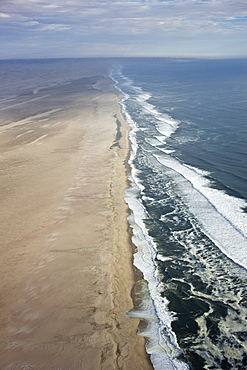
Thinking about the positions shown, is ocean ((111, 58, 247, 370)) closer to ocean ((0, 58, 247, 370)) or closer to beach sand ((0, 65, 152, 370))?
ocean ((0, 58, 247, 370))

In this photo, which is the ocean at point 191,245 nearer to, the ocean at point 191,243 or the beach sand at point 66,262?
the ocean at point 191,243

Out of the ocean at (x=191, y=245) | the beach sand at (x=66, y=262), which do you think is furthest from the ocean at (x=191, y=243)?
the beach sand at (x=66, y=262)

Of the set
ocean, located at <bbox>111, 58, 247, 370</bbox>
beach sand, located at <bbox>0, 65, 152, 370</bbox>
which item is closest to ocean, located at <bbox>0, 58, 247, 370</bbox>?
ocean, located at <bbox>111, 58, 247, 370</bbox>

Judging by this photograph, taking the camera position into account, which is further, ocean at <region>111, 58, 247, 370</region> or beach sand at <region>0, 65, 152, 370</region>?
ocean at <region>111, 58, 247, 370</region>

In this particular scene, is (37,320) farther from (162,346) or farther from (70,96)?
(70,96)

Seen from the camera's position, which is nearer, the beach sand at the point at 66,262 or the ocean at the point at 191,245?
the beach sand at the point at 66,262
